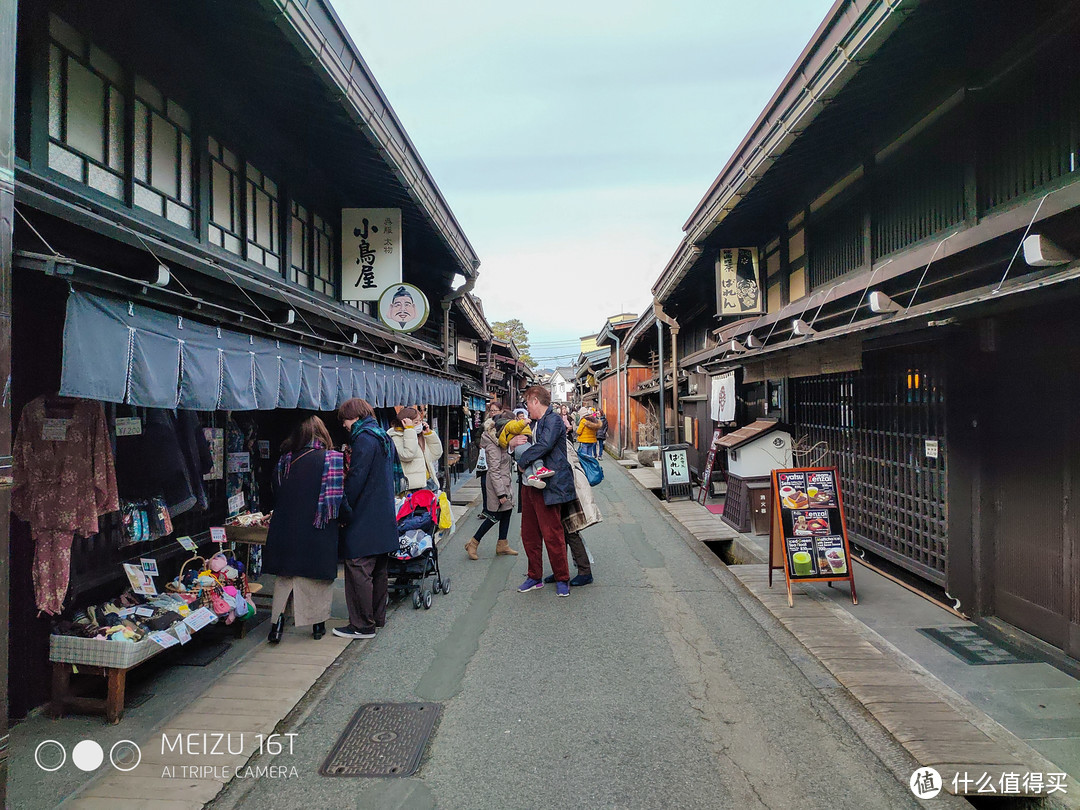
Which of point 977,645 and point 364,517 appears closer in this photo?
point 977,645

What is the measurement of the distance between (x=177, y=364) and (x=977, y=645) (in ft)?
23.2

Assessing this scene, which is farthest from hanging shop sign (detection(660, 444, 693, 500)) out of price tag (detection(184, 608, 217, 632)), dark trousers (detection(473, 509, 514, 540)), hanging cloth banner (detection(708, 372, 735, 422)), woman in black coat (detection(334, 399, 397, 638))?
price tag (detection(184, 608, 217, 632))

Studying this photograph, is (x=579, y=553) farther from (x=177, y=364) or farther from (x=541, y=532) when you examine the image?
(x=177, y=364)

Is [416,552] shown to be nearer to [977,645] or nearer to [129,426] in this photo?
[129,426]

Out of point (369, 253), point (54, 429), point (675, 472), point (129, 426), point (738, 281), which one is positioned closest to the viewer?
point (54, 429)

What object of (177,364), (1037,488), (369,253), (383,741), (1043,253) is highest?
(369,253)

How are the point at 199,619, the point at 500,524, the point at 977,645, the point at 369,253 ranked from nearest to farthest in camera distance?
1. the point at 199,619
2. the point at 977,645
3. the point at 500,524
4. the point at 369,253

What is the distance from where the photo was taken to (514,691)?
453 centimetres

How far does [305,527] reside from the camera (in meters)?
5.42

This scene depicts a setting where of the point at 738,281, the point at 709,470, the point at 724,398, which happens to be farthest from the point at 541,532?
the point at 709,470

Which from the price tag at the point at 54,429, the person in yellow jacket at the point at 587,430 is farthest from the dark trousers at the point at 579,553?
the person in yellow jacket at the point at 587,430

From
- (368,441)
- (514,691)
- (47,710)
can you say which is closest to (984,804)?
(514,691)

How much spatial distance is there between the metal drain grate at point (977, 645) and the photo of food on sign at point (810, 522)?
4.23ft

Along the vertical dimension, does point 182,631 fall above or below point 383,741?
above
